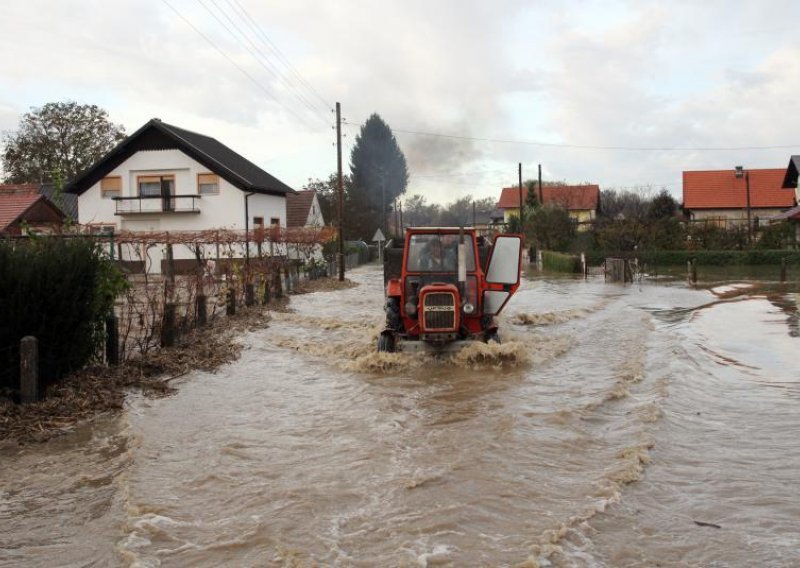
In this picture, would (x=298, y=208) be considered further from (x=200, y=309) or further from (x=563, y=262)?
(x=200, y=309)

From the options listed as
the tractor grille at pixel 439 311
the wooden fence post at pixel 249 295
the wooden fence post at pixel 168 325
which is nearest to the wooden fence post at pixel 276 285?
the wooden fence post at pixel 249 295

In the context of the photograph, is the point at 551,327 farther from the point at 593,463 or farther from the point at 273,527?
the point at 273,527

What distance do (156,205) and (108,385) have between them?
29973 mm

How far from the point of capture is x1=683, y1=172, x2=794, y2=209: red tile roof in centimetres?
6006

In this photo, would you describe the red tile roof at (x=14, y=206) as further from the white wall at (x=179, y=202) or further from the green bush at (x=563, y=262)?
the green bush at (x=563, y=262)

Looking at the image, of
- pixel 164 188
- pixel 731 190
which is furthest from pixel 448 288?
pixel 731 190

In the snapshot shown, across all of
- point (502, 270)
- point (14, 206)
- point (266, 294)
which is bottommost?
point (266, 294)

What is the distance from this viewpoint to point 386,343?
1204 centimetres

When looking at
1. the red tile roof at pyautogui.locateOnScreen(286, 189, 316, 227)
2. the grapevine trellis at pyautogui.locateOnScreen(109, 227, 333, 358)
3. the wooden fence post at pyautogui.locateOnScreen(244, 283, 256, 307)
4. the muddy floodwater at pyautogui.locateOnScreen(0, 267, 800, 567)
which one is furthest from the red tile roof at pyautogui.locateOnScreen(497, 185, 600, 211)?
the muddy floodwater at pyautogui.locateOnScreen(0, 267, 800, 567)

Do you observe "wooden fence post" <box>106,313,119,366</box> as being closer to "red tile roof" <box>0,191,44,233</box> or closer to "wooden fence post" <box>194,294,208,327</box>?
"wooden fence post" <box>194,294,208,327</box>

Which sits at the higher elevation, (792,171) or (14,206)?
(792,171)

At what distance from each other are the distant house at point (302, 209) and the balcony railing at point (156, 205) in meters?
13.0

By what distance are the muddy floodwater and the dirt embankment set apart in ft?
0.91

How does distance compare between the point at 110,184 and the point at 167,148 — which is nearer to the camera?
the point at 167,148
